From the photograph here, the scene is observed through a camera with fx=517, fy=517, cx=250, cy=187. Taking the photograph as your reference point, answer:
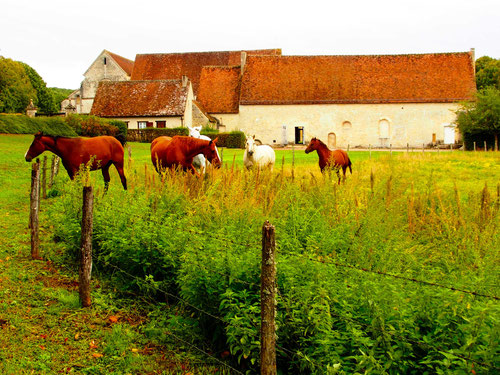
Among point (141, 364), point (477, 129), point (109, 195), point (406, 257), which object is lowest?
point (141, 364)

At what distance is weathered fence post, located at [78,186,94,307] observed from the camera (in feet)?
21.2

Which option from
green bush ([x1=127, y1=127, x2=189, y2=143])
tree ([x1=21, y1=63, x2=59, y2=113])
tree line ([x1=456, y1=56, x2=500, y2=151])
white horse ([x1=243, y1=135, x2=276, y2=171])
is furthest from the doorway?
tree ([x1=21, y1=63, x2=59, y2=113])

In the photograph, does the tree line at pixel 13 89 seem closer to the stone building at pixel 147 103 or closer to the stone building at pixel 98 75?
the stone building at pixel 98 75

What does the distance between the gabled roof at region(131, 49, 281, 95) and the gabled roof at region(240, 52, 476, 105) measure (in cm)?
1003

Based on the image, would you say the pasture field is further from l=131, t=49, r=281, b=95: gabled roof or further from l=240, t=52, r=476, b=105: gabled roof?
l=131, t=49, r=281, b=95: gabled roof

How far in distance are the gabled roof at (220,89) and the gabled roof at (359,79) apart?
154cm

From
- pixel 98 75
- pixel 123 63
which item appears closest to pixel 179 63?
pixel 123 63

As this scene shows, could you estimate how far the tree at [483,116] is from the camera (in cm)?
3650

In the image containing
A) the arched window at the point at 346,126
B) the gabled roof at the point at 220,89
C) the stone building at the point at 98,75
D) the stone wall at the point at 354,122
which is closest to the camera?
the stone wall at the point at 354,122

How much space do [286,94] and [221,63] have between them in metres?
14.6

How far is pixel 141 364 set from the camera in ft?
16.9

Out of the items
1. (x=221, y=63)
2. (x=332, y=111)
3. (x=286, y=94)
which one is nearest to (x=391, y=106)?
(x=332, y=111)

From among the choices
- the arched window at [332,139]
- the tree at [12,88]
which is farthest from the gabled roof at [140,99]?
the tree at [12,88]

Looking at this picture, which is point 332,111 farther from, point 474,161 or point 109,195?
point 109,195
